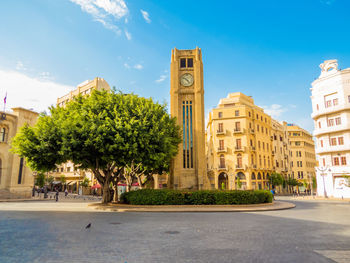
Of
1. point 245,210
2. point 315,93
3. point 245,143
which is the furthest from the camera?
point 245,143

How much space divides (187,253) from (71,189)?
64.4 metres

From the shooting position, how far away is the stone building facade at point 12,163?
3497 centimetres

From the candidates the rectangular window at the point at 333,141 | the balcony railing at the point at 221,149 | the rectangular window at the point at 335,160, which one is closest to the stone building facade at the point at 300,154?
the balcony railing at the point at 221,149

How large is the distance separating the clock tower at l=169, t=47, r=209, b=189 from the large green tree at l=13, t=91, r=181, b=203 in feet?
45.7

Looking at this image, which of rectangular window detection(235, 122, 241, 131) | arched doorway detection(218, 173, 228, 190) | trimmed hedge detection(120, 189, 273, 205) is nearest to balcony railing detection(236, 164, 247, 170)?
arched doorway detection(218, 173, 228, 190)

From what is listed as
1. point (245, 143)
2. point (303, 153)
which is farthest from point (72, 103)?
point (303, 153)

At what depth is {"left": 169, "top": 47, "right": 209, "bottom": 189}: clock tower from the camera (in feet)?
122

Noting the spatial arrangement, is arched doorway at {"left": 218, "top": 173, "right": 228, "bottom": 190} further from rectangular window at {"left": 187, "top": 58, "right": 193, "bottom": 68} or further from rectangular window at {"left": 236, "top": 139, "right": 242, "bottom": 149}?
rectangular window at {"left": 187, "top": 58, "right": 193, "bottom": 68}

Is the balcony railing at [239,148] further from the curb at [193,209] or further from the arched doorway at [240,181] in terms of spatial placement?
the curb at [193,209]

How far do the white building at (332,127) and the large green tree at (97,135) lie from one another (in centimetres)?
3091

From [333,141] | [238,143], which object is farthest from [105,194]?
[333,141]

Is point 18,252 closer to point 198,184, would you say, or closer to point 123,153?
point 123,153

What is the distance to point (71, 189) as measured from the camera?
64.8 m

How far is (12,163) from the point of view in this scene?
35656 mm
